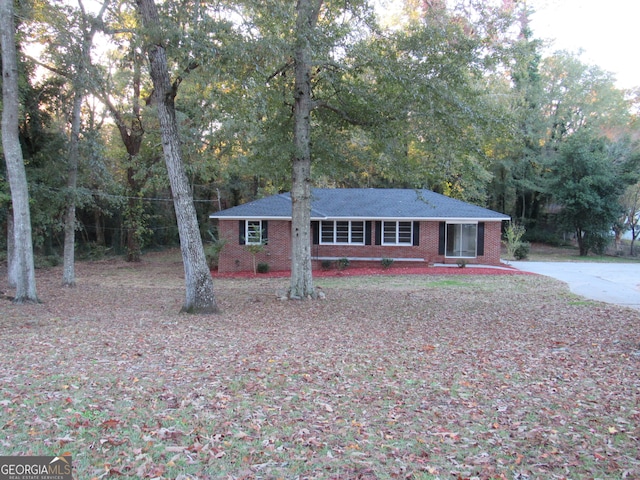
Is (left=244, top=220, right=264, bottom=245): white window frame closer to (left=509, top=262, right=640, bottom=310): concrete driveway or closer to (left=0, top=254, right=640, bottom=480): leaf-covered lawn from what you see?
(left=0, top=254, right=640, bottom=480): leaf-covered lawn

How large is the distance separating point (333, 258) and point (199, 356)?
15110 mm

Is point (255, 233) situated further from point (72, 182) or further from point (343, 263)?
point (72, 182)

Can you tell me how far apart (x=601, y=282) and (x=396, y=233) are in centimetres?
851

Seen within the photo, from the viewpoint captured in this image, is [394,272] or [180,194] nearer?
[180,194]

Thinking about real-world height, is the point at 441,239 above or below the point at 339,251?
above

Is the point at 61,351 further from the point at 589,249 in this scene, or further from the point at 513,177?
the point at 513,177

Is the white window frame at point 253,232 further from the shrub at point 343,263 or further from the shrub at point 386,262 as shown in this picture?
the shrub at point 386,262

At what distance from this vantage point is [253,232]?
2036cm

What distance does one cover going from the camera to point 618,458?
3.53 meters

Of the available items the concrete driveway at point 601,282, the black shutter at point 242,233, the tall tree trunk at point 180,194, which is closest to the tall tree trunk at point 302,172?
the tall tree trunk at point 180,194

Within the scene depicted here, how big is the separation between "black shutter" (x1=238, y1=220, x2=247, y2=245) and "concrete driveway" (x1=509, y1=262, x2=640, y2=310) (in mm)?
12985

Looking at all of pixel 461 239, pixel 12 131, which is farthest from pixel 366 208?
pixel 12 131

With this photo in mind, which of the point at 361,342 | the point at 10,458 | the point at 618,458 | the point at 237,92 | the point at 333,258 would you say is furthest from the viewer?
the point at 333,258

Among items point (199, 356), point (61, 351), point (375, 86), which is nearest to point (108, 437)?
point (199, 356)
